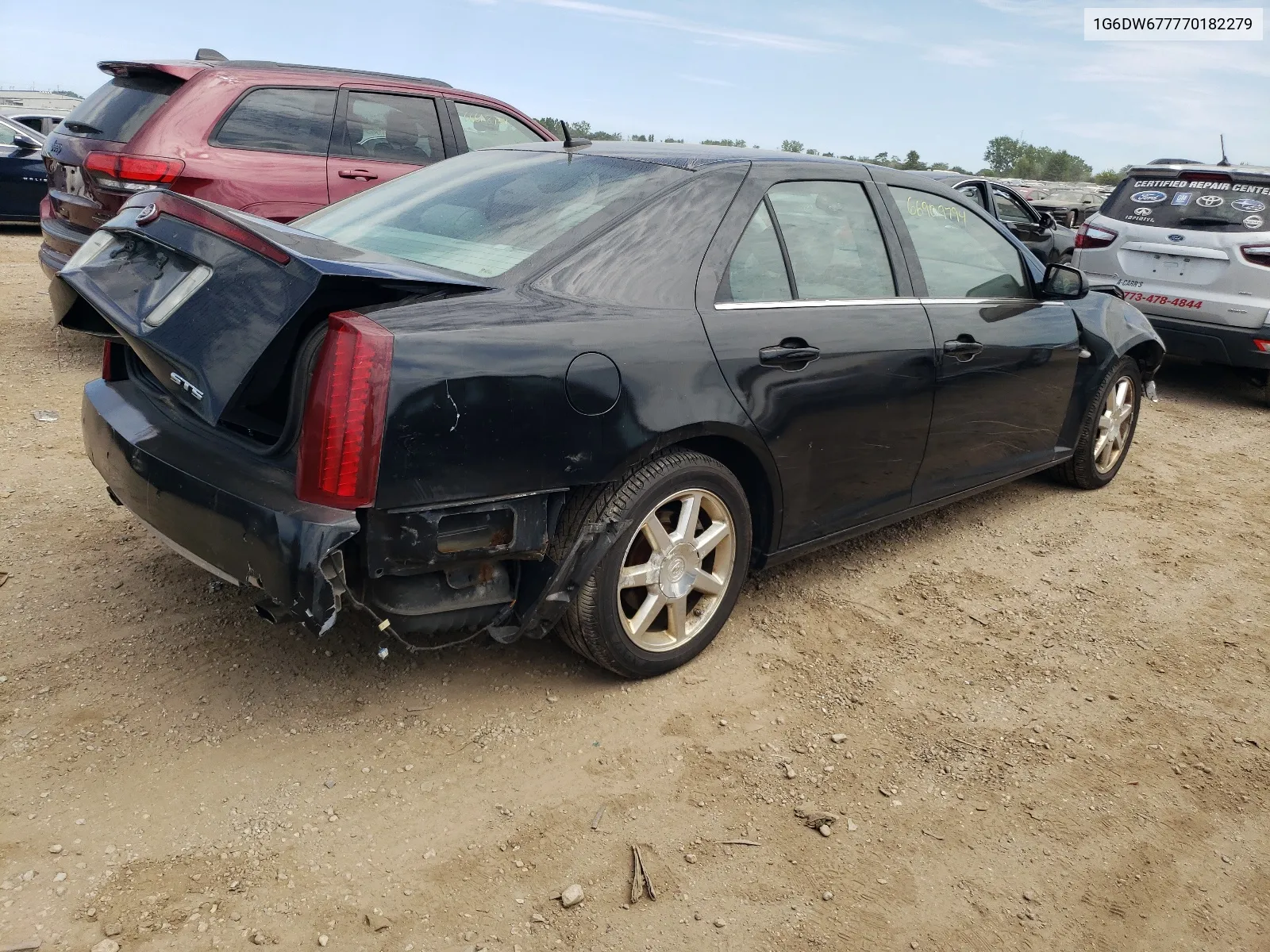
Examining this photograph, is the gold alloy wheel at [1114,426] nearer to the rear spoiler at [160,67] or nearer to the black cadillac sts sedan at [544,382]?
the black cadillac sts sedan at [544,382]

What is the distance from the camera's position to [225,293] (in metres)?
2.54

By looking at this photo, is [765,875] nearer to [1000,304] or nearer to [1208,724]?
[1208,724]

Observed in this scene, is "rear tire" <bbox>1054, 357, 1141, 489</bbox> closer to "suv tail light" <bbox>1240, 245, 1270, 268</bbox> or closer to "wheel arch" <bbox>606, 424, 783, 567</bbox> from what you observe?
"wheel arch" <bbox>606, 424, 783, 567</bbox>

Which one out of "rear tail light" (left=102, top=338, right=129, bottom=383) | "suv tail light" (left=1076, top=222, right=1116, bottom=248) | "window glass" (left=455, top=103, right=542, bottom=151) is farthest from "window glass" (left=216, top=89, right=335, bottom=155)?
"suv tail light" (left=1076, top=222, right=1116, bottom=248)

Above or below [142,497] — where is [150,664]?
below

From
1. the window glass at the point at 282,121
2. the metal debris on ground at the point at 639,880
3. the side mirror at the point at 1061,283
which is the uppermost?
the window glass at the point at 282,121

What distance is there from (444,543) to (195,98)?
4.51m

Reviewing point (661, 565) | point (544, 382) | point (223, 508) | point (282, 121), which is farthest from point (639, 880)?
point (282, 121)

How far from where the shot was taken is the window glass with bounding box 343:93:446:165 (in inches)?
254

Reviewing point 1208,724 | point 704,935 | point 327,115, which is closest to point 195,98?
point 327,115

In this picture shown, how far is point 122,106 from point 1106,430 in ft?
19.4

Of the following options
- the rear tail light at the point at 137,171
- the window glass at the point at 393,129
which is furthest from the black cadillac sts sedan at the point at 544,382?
the window glass at the point at 393,129

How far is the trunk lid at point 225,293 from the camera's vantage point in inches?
95.9

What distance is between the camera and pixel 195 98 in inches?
229
